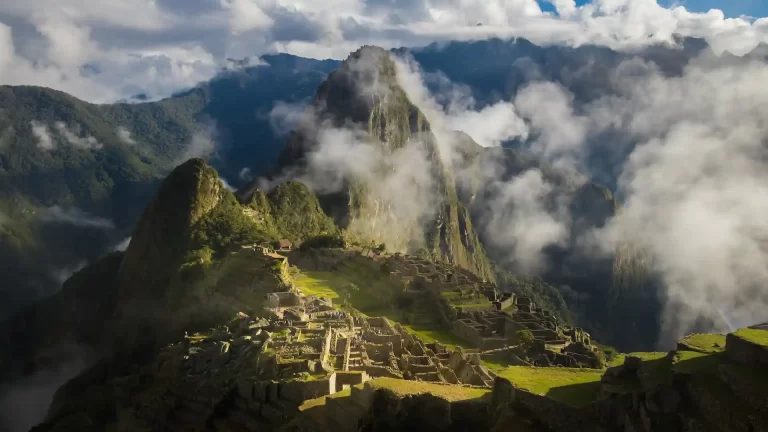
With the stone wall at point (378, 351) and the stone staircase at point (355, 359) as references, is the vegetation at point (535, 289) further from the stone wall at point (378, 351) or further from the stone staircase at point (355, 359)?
the stone staircase at point (355, 359)

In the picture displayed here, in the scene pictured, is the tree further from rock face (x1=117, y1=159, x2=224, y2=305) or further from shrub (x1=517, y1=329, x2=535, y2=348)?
rock face (x1=117, y1=159, x2=224, y2=305)

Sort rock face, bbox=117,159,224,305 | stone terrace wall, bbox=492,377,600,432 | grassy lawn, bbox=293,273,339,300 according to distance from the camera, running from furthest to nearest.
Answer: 1. rock face, bbox=117,159,224,305
2. grassy lawn, bbox=293,273,339,300
3. stone terrace wall, bbox=492,377,600,432

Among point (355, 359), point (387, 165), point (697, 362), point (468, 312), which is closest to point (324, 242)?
point (468, 312)

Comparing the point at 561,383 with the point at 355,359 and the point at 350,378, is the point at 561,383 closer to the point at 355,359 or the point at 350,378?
the point at 355,359

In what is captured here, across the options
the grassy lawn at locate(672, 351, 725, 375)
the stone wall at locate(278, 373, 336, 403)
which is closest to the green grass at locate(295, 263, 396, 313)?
the stone wall at locate(278, 373, 336, 403)

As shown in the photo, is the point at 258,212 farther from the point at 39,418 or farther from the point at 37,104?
the point at 37,104

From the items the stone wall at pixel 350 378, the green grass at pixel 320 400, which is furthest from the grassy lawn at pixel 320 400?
the stone wall at pixel 350 378

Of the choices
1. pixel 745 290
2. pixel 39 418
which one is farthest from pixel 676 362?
pixel 745 290
